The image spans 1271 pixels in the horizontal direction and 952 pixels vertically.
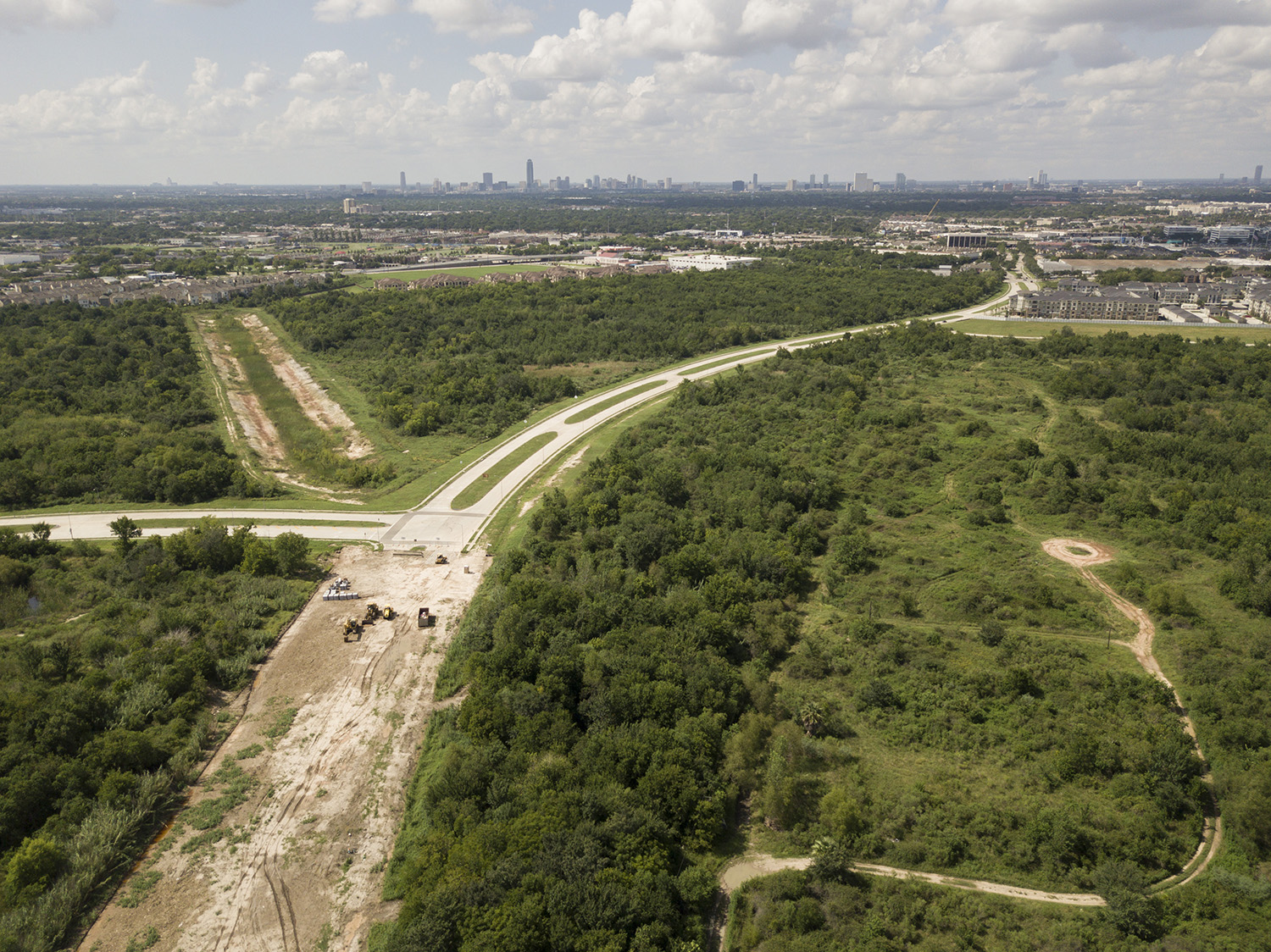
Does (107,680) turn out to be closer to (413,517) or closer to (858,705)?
(413,517)

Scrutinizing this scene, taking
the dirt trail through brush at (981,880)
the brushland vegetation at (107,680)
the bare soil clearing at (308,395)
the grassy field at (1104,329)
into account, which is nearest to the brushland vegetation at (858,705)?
the dirt trail through brush at (981,880)

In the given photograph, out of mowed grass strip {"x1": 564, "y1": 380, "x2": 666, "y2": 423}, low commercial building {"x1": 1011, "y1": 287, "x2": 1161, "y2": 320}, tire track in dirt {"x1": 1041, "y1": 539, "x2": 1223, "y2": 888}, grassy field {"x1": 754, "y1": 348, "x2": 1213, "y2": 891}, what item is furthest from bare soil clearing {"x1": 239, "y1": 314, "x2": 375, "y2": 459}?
low commercial building {"x1": 1011, "y1": 287, "x2": 1161, "y2": 320}

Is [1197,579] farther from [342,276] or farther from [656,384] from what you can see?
[342,276]

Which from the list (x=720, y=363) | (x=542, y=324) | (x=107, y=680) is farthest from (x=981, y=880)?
(x=542, y=324)

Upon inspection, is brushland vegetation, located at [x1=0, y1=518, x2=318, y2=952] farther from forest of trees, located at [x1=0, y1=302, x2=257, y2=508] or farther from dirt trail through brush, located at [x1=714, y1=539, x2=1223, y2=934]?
dirt trail through brush, located at [x1=714, y1=539, x2=1223, y2=934]

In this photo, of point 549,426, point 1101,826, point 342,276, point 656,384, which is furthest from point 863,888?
point 342,276

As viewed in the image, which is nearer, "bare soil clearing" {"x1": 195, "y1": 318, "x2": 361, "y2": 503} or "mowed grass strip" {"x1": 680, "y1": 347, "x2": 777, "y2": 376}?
"bare soil clearing" {"x1": 195, "y1": 318, "x2": 361, "y2": 503}
